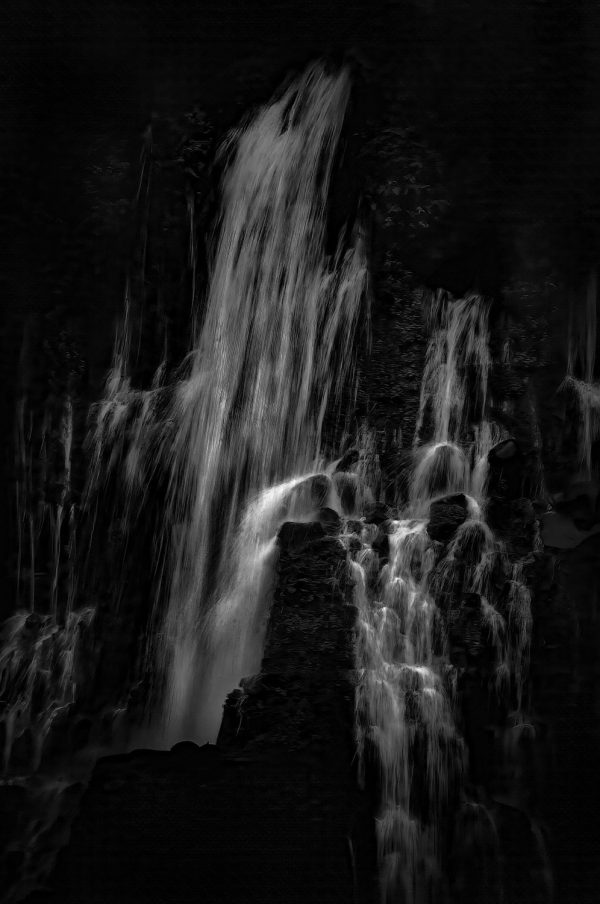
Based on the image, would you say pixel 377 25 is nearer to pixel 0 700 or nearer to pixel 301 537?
pixel 301 537

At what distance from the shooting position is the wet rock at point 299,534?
912cm

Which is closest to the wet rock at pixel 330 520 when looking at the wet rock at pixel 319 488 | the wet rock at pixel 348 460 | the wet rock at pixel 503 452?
the wet rock at pixel 319 488

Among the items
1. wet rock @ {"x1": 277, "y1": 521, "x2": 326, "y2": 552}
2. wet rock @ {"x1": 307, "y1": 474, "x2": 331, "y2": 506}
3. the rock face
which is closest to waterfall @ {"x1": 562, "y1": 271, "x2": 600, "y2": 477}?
wet rock @ {"x1": 307, "y1": 474, "x2": 331, "y2": 506}

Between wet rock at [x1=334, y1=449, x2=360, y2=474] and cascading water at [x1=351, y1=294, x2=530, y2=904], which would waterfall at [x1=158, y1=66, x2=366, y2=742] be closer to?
wet rock at [x1=334, y1=449, x2=360, y2=474]

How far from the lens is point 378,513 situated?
9.55 m

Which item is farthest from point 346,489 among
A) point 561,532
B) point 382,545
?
point 561,532

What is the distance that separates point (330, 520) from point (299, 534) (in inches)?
13.2

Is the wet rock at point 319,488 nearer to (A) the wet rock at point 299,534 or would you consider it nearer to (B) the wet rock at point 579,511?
(A) the wet rock at point 299,534

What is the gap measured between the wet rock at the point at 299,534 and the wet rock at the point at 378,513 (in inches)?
20.1

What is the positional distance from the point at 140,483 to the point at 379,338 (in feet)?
9.34

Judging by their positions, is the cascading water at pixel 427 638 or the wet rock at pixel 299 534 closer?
the cascading water at pixel 427 638

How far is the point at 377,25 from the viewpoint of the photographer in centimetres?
1220

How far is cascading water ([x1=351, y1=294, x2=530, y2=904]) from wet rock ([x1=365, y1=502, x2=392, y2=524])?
12 centimetres

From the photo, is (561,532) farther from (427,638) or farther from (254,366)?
(254,366)
